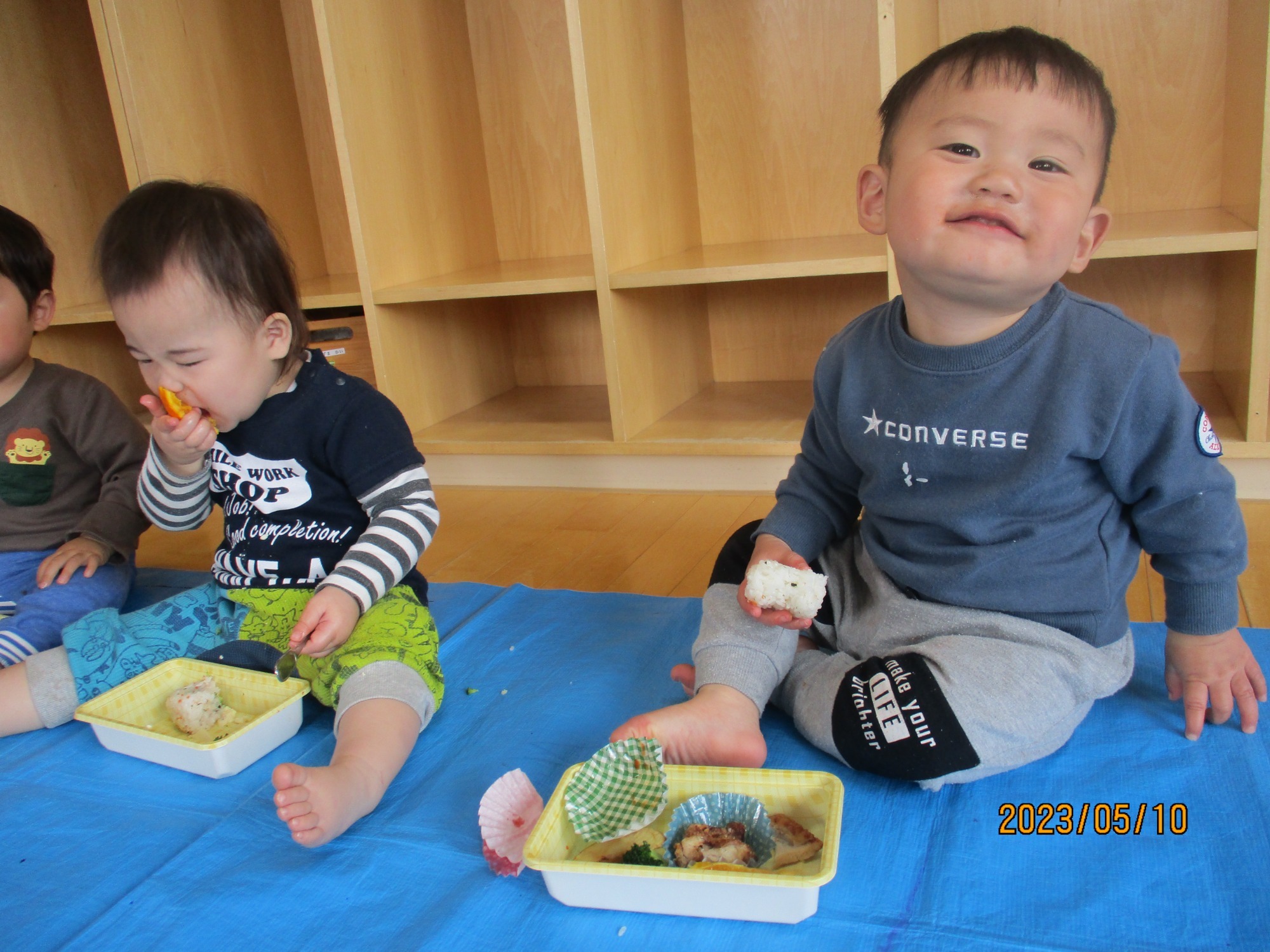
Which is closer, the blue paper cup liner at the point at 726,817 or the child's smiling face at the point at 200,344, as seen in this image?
the blue paper cup liner at the point at 726,817

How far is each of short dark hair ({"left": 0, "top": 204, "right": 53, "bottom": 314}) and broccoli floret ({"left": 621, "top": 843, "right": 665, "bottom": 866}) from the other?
1.00 metres

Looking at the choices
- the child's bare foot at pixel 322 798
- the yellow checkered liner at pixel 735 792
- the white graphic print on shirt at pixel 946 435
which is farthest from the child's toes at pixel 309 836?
the white graphic print on shirt at pixel 946 435

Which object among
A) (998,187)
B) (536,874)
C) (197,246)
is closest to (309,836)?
(536,874)

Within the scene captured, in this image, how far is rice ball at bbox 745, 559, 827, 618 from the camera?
761 mm

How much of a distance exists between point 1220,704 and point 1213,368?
42.9 inches

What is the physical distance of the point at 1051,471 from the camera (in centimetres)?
73

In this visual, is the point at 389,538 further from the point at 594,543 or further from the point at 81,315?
the point at 81,315

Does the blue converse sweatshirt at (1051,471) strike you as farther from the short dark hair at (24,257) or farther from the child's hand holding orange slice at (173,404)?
Answer: the short dark hair at (24,257)

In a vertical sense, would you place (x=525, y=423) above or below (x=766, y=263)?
below

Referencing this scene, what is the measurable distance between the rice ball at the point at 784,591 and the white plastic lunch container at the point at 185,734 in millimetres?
427

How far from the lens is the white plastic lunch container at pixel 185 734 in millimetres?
817

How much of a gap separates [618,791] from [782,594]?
21 cm

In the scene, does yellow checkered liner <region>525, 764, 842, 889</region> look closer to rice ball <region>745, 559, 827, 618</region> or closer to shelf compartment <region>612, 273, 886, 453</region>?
rice ball <region>745, 559, 827, 618</region>

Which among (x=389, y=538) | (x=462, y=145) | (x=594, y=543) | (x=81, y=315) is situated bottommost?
(x=594, y=543)
